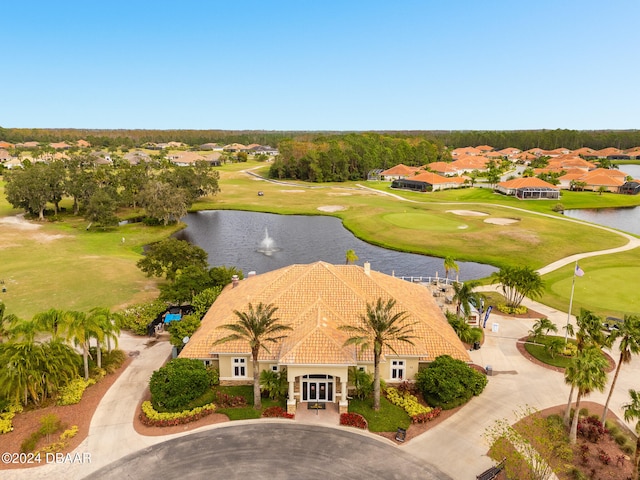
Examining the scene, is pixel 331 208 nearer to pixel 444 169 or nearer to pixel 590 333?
pixel 444 169

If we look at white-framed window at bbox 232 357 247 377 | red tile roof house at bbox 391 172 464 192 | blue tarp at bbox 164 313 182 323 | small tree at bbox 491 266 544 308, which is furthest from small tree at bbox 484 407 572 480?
red tile roof house at bbox 391 172 464 192

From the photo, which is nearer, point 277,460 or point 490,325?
point 277,460

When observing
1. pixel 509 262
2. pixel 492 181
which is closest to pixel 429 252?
pixel 509 262

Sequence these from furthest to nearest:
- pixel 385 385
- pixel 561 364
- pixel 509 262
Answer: pixel 509 262 < pixel 561 364 < pixel 385 385

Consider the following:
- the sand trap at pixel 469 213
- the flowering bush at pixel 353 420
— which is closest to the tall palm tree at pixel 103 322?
the flowering bush at pixel 353 420

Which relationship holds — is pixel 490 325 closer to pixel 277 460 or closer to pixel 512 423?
pixel 512 423

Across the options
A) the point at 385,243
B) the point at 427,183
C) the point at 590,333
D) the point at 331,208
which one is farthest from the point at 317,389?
the point at 427,183

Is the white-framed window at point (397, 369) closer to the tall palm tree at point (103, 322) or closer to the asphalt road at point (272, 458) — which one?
the asphalt road at point (272, 458)
